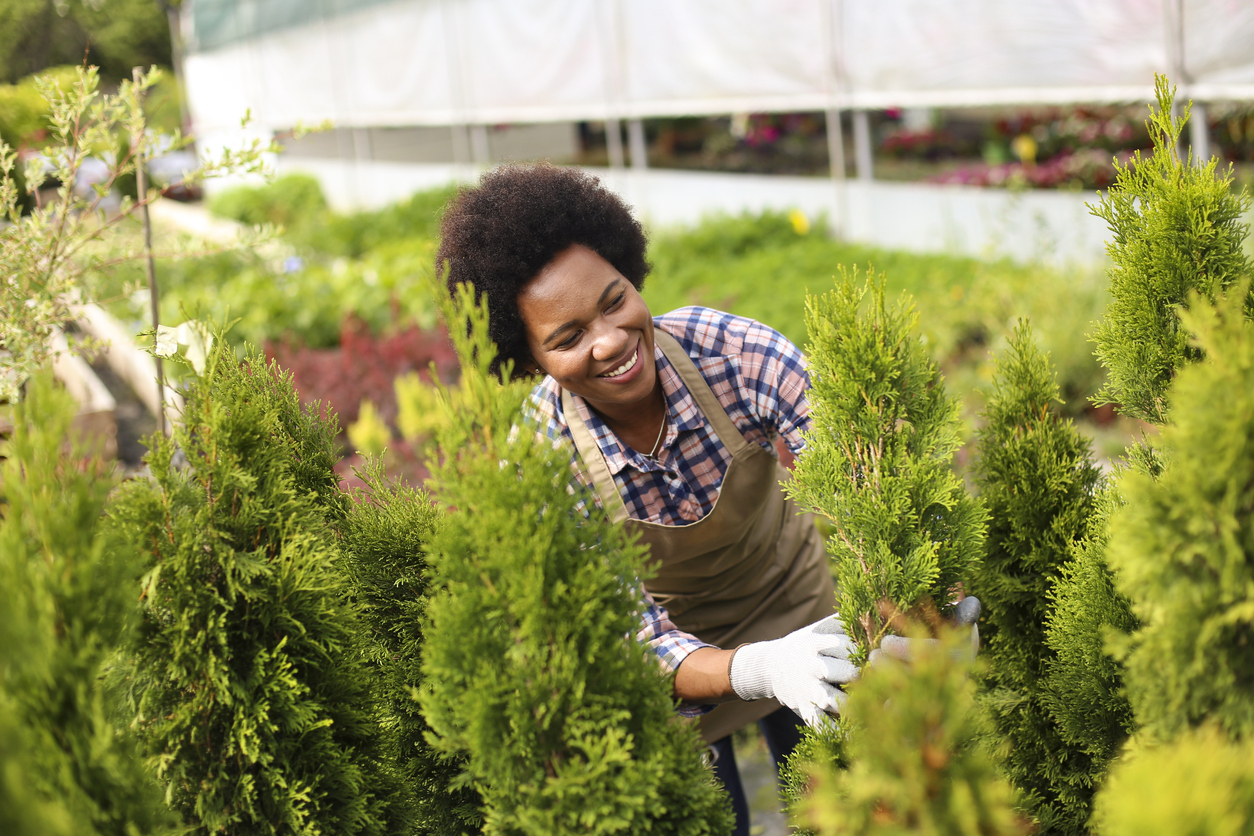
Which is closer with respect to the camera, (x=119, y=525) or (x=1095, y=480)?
(x=119, y=525)

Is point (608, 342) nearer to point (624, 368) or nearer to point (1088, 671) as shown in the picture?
point (624, 368)

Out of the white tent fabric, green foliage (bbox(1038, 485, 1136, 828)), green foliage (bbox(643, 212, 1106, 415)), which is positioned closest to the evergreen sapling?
green foliage (bbox(1038, 485, 1136, 828))

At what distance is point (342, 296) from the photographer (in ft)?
27.5

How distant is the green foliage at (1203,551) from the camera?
39.1 inches

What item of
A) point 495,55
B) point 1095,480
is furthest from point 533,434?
point 495,55

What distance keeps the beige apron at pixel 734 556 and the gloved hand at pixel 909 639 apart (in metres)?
0.51

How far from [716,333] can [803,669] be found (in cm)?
91

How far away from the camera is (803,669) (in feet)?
5.15

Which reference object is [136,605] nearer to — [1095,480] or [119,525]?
[119,525]

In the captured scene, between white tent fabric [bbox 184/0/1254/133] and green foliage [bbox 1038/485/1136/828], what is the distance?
2723 millimetres

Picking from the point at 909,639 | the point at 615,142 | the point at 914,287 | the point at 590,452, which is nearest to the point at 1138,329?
the point at 909,639

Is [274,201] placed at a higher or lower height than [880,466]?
higher

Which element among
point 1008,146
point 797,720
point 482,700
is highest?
point 1008,146

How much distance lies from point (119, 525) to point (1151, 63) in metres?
6.49
